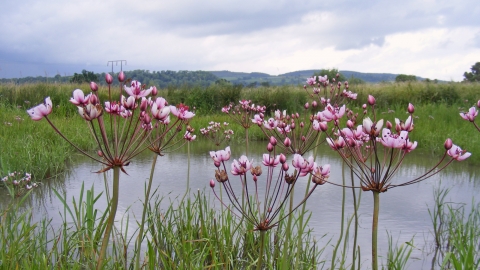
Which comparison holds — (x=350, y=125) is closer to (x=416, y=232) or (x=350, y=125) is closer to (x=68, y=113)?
(x=416, y=232)

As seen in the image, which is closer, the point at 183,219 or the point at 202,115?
the point at 183,219

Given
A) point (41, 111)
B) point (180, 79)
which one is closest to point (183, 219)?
point (41, 111)

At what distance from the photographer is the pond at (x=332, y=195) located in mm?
2891

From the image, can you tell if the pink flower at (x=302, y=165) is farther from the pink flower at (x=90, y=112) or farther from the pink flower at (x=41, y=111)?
the pink flower at (x=41, y=111)

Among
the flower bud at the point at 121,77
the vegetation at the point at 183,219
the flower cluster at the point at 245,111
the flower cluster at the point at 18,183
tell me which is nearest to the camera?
the flower bud at the point at 121,77

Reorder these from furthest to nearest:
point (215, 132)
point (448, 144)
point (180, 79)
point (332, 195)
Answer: point (180, 79), point (215, 132), point (332, 195), point (448, 144)

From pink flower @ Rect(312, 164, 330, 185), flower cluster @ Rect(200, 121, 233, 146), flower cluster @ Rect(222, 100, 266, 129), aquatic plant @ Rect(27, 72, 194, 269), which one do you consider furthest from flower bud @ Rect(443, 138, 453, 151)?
flower cluster @ Rect(200, 121, 233, 146)

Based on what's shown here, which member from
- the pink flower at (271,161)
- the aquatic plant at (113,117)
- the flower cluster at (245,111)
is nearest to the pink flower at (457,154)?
the pink flower at (271,161)

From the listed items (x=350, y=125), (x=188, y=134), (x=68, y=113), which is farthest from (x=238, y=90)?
(x=350, y=125)

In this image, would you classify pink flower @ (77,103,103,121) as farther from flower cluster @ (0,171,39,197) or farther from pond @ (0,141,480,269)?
flower cluster @ (0,171,39,197)

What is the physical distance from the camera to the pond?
9.48ft

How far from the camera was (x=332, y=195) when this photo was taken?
3889 mm

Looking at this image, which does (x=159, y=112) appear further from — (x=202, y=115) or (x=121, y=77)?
(x=202, y=115)

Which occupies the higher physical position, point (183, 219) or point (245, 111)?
point (245, 111)
